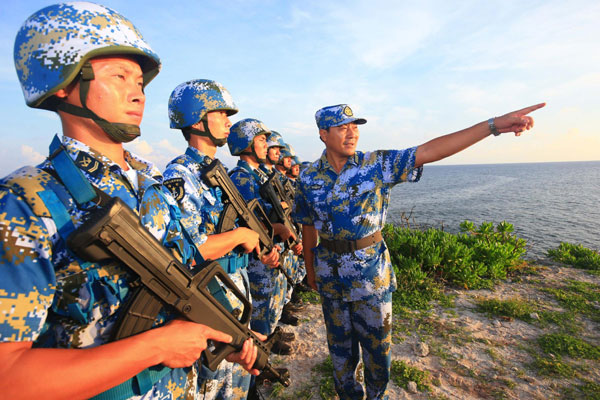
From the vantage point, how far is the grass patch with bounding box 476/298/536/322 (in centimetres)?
511

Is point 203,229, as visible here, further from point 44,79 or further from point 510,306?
point 510,306

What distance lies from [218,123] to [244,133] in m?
1.64

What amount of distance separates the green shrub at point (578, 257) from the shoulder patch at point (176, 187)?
376 inches

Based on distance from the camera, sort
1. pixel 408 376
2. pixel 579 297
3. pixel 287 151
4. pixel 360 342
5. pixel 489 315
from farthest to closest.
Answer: pixel 287 151
pixel 579 297
pixel 489 315
pixel 408 376
pixel 360 342

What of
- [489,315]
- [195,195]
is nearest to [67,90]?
[195,195]

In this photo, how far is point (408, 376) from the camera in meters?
3.78

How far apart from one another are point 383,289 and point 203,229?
6.36 feet

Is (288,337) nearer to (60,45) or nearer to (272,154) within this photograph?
A: (272,154)

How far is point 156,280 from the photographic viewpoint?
1.43 m

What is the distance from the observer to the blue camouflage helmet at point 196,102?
305 centimetres

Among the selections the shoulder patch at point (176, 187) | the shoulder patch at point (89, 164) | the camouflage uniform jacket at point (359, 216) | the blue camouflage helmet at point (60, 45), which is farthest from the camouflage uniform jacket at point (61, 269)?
the camouflage uniform jacket at point (359, 216)

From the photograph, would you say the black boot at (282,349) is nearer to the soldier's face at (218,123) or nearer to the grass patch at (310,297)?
the grass patch at (310,297)

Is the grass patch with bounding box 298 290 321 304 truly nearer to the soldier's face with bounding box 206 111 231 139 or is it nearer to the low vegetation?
the low vegetation

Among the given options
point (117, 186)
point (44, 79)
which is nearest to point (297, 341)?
point (117, 186)
